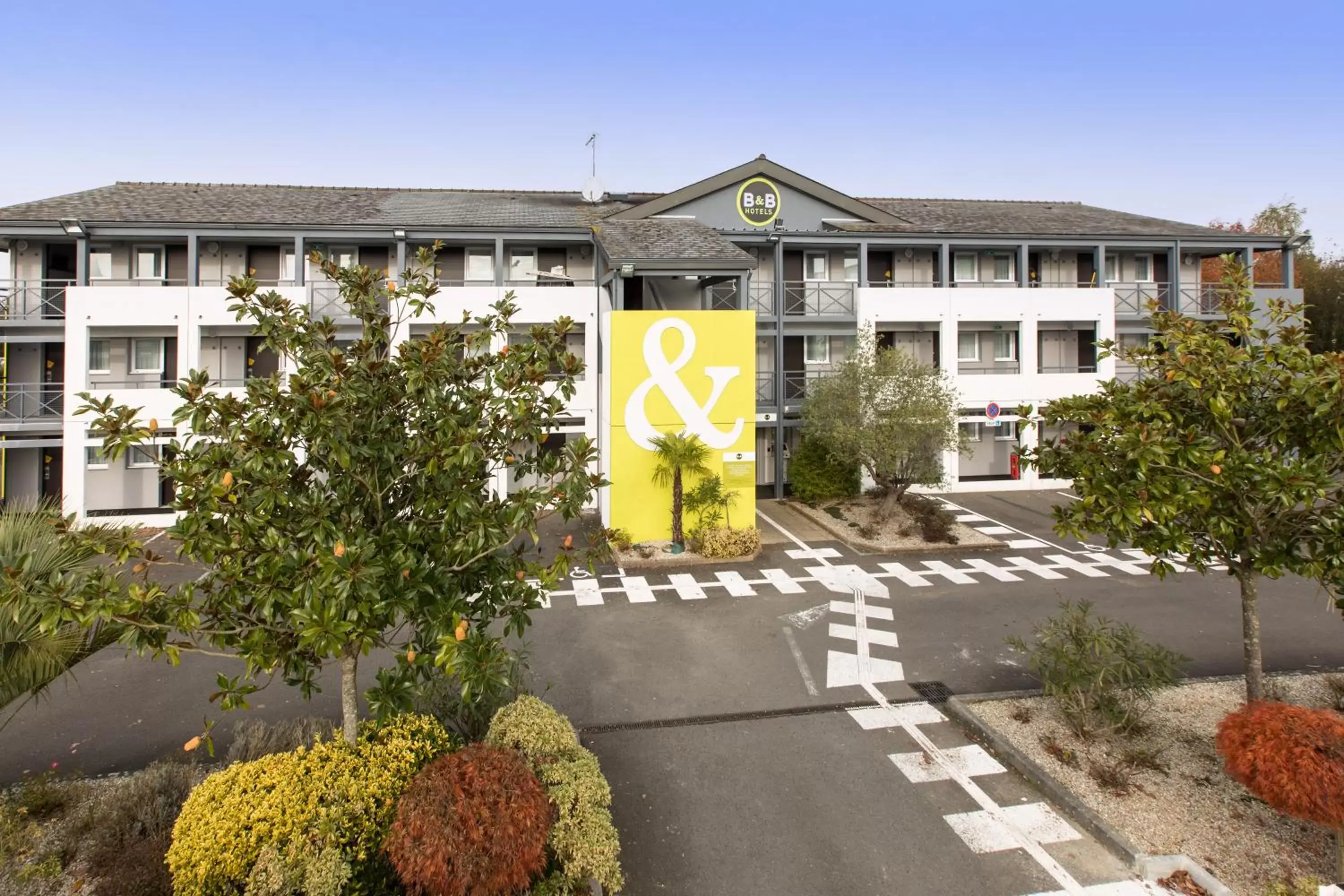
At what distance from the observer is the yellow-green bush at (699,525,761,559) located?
15523 mm

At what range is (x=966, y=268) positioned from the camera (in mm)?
25422

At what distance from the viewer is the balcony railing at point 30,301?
19.9 m

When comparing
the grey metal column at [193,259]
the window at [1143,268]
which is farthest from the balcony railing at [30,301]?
the window at [1143,268]

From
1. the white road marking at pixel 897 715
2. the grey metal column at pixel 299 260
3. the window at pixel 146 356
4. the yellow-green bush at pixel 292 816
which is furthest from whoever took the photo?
the window at pixel 146 356

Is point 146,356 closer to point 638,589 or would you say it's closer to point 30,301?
point 30,301

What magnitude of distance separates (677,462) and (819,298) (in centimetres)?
1005

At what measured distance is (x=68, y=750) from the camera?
25.1ft

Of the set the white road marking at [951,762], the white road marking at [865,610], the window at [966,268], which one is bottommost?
the white road marking at [951,762]

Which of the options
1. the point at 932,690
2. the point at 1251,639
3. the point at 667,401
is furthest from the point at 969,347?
the point at 1251,639

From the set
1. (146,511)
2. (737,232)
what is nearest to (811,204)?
(737,232)

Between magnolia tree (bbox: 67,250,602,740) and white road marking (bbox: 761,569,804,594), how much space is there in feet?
27.4

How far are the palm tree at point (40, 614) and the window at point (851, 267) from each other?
2269 cm

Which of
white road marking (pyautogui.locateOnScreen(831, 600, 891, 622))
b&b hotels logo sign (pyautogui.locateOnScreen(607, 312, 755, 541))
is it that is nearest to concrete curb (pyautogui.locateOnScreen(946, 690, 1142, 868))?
white road marking (pyautogui.locateOnScreen(831, 600, 891, 622))

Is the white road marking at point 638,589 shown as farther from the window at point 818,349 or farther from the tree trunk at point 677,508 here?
the window at point 818,349
